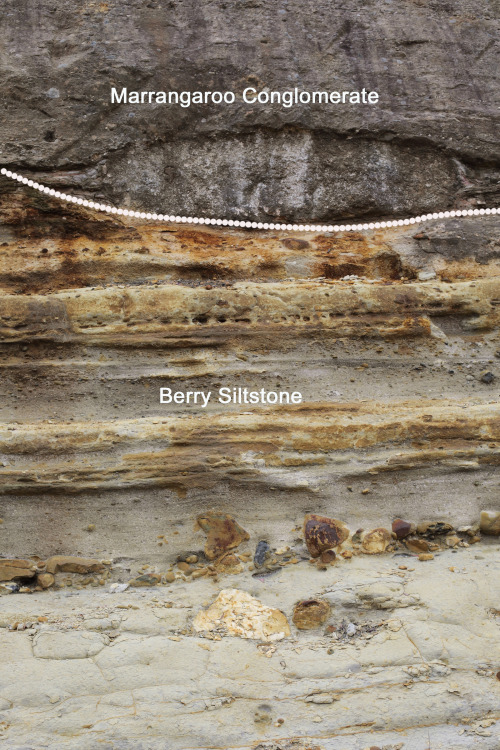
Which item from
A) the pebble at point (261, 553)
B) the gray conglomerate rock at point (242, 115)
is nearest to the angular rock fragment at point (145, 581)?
the pebble at point (261, 553)

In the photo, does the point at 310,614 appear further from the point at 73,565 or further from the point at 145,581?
the point at 73,565

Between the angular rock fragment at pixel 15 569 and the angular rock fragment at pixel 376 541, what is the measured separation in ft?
6.79

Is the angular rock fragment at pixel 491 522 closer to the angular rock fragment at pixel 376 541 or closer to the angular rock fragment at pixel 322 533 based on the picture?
the angular rock fragment at pixel 376 541

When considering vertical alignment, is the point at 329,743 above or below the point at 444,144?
below

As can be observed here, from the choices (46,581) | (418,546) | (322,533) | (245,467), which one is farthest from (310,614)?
(46,581)

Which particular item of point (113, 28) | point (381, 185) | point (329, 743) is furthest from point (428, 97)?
point (329, 743)

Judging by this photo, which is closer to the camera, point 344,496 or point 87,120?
point 344,496

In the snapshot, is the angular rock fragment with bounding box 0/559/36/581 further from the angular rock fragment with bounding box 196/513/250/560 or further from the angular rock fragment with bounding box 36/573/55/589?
the angular rock fragment with bounding box 196/513/250/560

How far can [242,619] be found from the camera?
460 cm

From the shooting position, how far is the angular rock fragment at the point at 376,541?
204 inches

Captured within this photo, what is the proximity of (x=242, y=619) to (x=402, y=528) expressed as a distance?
1.27 m

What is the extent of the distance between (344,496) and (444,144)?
332cm

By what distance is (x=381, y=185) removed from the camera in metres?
6.89

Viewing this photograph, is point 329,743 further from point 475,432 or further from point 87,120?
point 87,120
